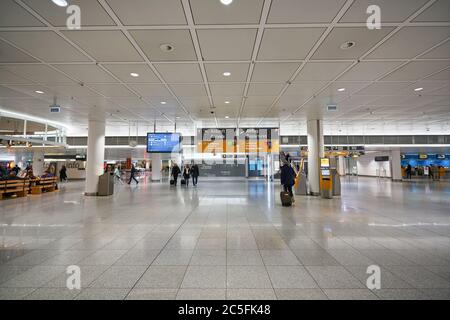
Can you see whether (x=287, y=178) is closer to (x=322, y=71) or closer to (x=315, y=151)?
(x=315, y=151)

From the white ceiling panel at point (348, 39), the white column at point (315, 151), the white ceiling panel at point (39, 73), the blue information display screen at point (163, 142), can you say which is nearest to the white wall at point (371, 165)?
the white column at point (315, 151)

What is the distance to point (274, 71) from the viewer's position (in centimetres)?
543

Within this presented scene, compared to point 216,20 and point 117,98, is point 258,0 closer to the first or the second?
point 216,20

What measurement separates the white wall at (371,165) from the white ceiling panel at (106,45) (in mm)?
28516

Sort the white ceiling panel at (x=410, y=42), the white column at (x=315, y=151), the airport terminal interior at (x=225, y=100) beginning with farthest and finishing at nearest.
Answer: the white column at (x=315, y=151) < the white ceiling panel at (x=410, y=42) < the airport terminal interior at (x=225, y=100)

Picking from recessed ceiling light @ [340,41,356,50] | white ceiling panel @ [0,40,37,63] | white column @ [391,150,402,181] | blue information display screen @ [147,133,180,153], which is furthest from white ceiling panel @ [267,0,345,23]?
white column @ [391,150,402,181]

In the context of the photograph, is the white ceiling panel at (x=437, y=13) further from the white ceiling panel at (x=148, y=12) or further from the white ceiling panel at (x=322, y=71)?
the white ceiling panel at (x=148, y=12)

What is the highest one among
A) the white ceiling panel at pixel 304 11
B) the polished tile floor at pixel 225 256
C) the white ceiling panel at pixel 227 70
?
the white ceiling panel at pixel 304 11

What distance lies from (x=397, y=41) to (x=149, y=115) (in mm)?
9257

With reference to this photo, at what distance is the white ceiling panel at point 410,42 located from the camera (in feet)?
12.6

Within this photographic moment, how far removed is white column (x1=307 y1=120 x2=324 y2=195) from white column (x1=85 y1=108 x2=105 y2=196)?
10835 mm

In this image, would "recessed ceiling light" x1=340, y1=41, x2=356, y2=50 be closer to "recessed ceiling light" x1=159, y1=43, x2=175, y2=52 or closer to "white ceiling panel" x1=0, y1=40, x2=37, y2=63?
"recessed ceiling light" x1=159, y1=43, x2=175, y2=52

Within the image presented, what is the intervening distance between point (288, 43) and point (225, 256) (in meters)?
4.19
